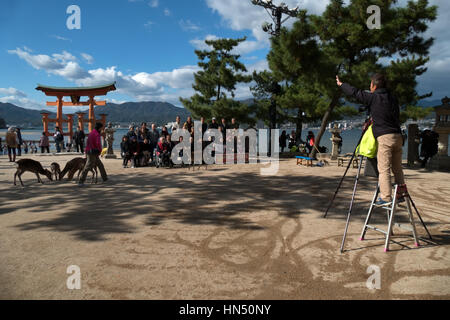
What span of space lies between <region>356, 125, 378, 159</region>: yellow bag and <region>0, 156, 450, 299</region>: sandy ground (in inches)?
49.3

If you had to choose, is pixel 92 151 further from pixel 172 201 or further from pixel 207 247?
pixel 207 247

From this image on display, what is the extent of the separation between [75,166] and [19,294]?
620 cm

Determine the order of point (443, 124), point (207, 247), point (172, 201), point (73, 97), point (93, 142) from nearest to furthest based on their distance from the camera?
point (207, 247)
point (172, 201)
point (93, 142)
point (443, 124)
point (73, 97)

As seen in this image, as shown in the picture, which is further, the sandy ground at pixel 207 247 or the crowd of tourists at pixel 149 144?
the crowd of tourists at pixel 149 144

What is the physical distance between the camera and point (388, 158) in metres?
3.43

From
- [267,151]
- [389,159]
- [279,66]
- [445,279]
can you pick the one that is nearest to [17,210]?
[389,159]

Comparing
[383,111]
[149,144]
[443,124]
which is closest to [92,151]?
[149,144]

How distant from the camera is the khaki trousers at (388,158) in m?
3.42

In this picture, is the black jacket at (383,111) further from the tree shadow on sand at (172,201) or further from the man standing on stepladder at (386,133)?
the tree shadow on sand at (172,201)

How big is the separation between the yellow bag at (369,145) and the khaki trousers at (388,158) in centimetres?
11

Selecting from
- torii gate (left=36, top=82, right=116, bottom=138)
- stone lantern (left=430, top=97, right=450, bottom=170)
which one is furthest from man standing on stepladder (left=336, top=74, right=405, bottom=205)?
torii gate (left=36, top=82, right=116, bottom=138)

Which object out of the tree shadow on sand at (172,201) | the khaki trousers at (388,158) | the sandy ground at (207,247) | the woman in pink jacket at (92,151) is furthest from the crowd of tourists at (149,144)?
the khaki trousers at (388,158)

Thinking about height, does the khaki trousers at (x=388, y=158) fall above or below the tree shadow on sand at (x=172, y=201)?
above

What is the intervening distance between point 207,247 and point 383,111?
9.50 ft
